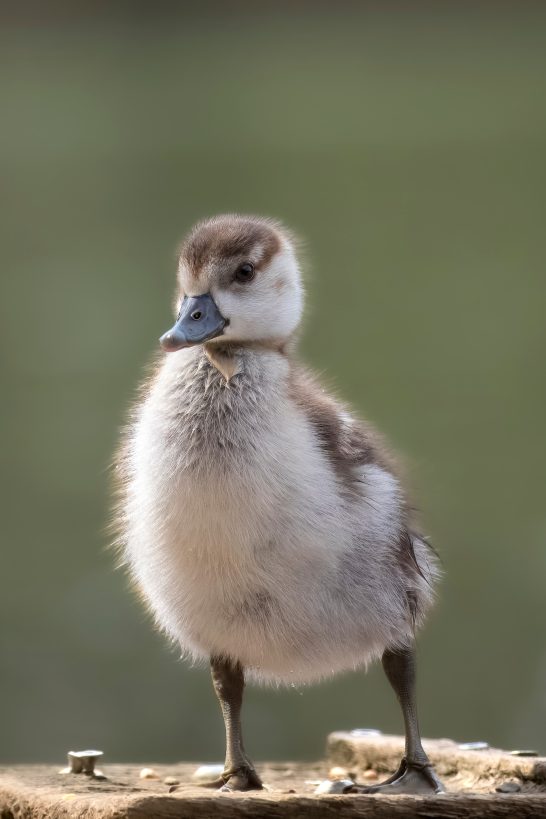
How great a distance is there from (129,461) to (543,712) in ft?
6.77

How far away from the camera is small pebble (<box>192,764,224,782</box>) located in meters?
2.13

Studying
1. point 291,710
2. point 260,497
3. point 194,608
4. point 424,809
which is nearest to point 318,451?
point 260,497

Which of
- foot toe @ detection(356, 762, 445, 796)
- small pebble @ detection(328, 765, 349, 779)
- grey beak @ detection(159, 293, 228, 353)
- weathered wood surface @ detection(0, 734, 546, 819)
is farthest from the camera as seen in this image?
small pebble @ detection(328, 765, 349, 779)

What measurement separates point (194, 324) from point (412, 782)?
0.69 meters

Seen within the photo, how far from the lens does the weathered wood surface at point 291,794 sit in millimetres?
1589

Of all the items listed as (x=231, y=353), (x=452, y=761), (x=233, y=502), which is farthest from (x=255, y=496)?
(x=452, y=761)

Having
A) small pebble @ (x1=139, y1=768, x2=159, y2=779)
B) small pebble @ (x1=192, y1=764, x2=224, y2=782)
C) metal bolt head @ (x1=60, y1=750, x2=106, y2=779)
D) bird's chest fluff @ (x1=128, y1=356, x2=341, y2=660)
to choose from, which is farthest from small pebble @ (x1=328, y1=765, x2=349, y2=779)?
bird's chest fluff @ (x1=128, y1=356, x2=341, y2=660)

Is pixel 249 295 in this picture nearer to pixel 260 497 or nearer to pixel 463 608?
pixel 260 497

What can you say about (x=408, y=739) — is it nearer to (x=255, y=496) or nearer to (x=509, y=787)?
(x=509, y=787)

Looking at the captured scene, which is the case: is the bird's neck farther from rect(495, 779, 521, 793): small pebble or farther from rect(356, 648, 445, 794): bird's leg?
rect(495, 779, 521, 793): small pebble

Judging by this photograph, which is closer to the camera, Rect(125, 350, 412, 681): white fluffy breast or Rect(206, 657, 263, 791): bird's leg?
Rect(125, 350, 412, 681): white fluffy breast

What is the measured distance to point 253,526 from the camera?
1.74 meters

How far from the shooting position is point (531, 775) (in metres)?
2.03

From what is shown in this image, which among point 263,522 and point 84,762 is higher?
point 263,522
